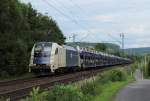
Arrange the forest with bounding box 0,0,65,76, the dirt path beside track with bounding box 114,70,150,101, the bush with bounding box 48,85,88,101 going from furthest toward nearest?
the forest with bounding box 0,0,65,76 < the dirt path beside track with bounding box 114,70,150,101 < the bush with bounding box 48,85,88,101

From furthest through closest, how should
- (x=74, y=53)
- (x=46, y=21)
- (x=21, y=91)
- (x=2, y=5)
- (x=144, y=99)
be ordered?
(x=46, y=21), (x=74, y=53), (x=2, y=5), (x=21, y=91), (x=144, y=99)

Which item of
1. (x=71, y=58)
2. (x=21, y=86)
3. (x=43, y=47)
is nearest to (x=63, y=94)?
(x=21, y=86)

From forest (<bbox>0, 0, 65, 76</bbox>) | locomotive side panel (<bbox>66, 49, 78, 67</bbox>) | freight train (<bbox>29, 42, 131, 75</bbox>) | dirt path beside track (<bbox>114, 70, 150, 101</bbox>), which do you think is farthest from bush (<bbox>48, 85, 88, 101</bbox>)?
locomotive side panel (<bbox>66, 49, 78, 67</bbox>)

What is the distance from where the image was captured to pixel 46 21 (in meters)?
79.9

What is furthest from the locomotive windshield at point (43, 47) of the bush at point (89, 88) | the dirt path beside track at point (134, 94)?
the bush at point (89, 88)

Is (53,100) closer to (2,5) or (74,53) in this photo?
(2,5)

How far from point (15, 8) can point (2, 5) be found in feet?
7.03

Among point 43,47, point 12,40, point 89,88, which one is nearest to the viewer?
point 89,88

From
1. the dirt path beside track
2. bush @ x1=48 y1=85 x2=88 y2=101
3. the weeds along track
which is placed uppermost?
bush @ x1=48 y1=85 x2=88 y2=101

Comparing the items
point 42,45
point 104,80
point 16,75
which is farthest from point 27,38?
point 104,80

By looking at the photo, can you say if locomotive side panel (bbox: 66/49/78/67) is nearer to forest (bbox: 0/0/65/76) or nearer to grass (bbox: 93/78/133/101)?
forest (bbox: 0/0/65/76)

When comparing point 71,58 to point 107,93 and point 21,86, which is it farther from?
point 107,93

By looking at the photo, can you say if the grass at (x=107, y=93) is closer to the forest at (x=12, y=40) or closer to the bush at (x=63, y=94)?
the bush at (x=63, y=94)

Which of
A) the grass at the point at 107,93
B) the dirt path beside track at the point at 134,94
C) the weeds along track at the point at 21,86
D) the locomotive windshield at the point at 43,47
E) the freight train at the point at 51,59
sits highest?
the locomotive windshield at the point at 43,47
